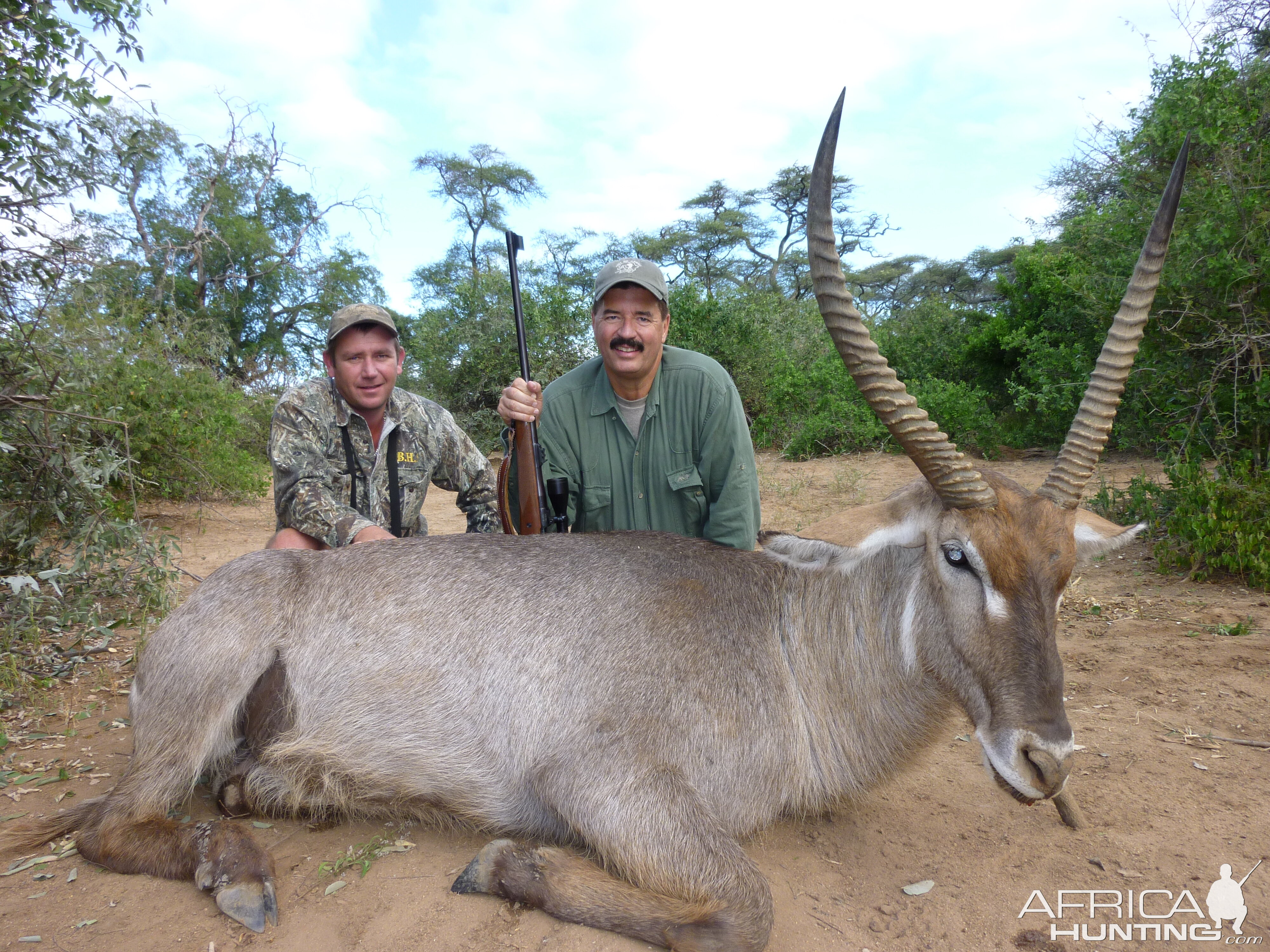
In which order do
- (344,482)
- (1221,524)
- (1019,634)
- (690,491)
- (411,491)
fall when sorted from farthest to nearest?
(1221,524) < (411,491) < (344,482) < (690,491) < (1019,634)

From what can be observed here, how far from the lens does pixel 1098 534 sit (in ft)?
10.0

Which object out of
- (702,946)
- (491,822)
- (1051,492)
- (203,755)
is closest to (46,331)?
(203,755)

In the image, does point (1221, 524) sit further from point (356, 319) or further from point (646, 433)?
point (356, 319)

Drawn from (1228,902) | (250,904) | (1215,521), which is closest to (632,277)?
(250,904)

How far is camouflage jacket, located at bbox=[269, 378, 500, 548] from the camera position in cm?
458

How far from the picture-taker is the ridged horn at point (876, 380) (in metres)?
2.68

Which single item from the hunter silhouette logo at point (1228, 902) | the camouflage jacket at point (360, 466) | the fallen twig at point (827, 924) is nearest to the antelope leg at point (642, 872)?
the fallen twig at point (827, 924)

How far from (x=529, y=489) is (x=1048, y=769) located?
2817 millimetres

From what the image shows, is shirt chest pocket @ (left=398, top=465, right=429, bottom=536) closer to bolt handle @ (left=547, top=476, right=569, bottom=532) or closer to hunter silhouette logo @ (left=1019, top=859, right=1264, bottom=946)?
bolt handle @ (left=547, top=476, right=569, bottom=532)

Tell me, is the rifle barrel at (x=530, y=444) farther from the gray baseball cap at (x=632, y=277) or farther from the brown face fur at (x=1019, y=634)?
the brown face fur at (x=1019, y=634)

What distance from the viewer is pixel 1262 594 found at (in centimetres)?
562

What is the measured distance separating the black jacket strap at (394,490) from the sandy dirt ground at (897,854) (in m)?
1.77

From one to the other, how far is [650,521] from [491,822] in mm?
2148

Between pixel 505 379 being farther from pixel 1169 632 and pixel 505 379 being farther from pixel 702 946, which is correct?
pixel 702 946
